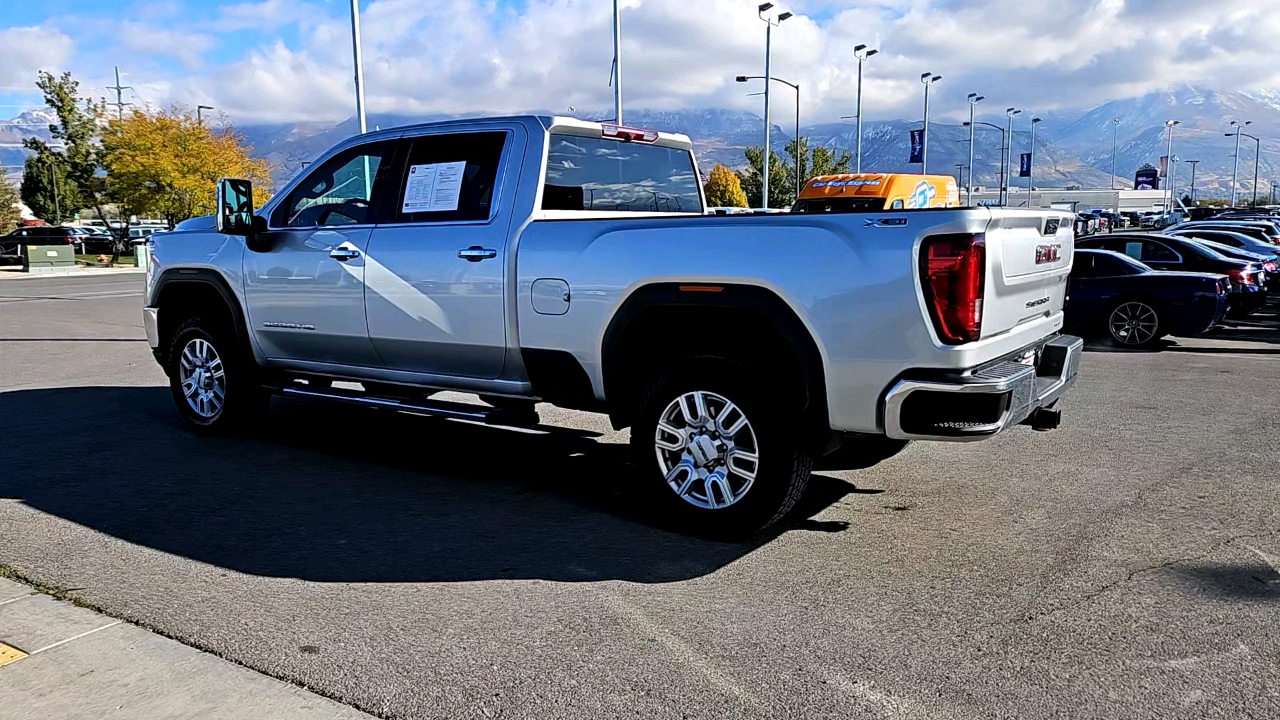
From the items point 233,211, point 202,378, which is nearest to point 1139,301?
point 233,211

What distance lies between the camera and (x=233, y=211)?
694 cm

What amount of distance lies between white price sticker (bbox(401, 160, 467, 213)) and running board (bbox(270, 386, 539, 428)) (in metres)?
1.16

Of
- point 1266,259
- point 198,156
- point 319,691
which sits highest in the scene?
point 198,156

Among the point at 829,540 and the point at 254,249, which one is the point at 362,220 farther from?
the point at 829,540

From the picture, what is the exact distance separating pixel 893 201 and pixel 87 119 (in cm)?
3922

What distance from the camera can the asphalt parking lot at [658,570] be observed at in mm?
3498

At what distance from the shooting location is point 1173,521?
5.28 metres

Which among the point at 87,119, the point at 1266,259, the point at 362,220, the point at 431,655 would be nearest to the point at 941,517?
the point at 431,655

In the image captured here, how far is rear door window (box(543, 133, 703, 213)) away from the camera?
239 inches

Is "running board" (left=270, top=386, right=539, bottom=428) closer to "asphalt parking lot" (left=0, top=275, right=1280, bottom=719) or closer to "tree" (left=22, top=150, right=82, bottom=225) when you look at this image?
"asphalt parking lot" (left=0, top=275, right=1280, bottom=719)

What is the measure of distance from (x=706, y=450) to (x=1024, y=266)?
→ 1.73 metres

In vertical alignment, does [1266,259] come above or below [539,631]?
above

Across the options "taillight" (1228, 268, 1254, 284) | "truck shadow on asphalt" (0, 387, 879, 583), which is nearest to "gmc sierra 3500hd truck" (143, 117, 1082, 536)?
"truck shadow on asphalt" (0, 387, 879, 583)

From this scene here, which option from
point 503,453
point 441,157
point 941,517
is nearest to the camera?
point 941,517
